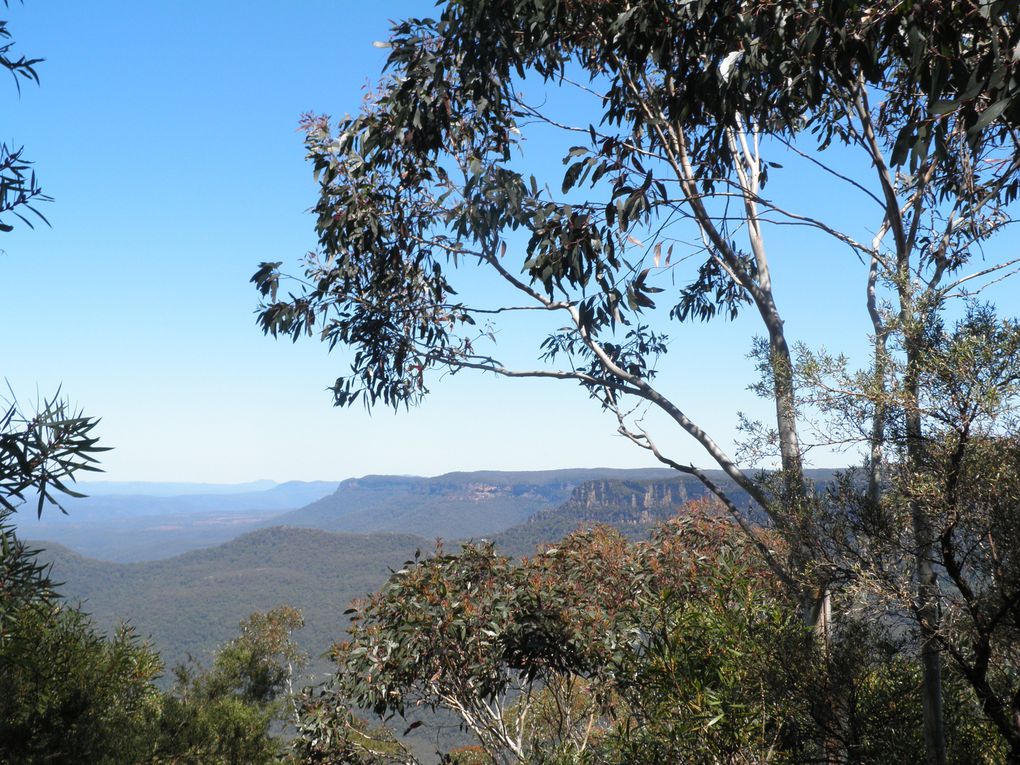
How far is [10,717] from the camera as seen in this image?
18.4 ft

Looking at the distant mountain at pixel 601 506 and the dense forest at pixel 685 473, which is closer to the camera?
the dense forest at pixel 685 473

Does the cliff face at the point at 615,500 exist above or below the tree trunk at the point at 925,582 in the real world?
below

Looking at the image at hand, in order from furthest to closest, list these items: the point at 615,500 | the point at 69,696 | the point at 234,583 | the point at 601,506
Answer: the point at 234,583 → the point at 615,500 → the point at 601,506 → the point at 69,696

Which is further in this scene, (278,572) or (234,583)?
(278,572)

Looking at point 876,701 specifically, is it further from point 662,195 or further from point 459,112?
point 459,112

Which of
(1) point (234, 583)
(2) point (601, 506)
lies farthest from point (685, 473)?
(1) point (234, 583)

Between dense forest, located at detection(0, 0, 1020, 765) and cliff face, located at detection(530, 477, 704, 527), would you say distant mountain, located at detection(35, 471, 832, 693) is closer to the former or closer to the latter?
cliff face, located at detection(530, 477, 704, 527)

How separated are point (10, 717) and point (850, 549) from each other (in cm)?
568

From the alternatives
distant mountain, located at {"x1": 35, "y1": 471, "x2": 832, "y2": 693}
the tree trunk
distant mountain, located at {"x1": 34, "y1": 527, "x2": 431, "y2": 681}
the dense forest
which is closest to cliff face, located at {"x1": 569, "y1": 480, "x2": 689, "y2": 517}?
distant mountain, located at {"x1": 35, "y1": 471, "x2": 832, "y2": 693}

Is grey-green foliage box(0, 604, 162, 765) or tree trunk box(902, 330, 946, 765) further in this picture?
grey-green foliage box(0, 604, 162, 765)

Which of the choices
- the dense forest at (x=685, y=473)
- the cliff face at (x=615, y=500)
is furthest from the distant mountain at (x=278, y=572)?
the dense forest at (x=685, y=473)

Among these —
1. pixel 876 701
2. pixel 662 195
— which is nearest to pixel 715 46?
pixel 662 195

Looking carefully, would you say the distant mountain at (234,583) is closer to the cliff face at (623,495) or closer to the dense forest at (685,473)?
the cliff face at (623,495)

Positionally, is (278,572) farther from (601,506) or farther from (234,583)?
(601,506)
